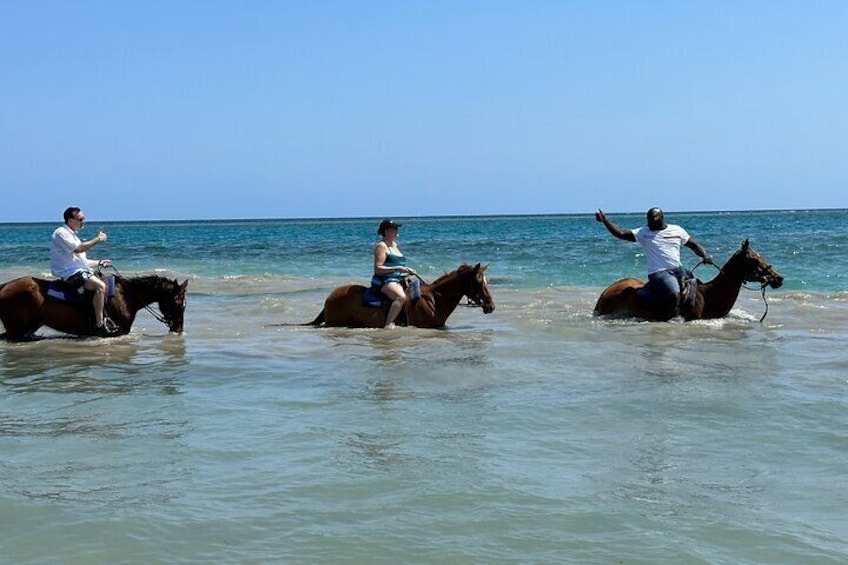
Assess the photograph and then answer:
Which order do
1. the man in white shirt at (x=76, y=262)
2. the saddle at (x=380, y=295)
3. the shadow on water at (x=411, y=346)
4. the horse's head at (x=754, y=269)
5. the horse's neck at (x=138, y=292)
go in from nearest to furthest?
1. the shadow on water at (x=411, y=346)
2. the man in white shirt at (x=76, y=262)
3. the horse's neck at (x=138, y=292)
4. the saddle at (x=380, y=295)
5. the horse's head at (x=754, y=269)

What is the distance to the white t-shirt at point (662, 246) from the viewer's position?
12828 millimetres

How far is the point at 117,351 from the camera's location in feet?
35.1

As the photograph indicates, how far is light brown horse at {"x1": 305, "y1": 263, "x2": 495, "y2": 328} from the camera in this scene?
40.6 ft

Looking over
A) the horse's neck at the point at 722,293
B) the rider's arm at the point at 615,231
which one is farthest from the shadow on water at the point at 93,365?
the horse's neck at the point at 722,293

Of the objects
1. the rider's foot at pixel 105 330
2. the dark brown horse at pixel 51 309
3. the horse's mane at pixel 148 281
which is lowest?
the rider's foot at pixel 105 330

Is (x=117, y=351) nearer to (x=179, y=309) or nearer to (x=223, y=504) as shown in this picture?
(x=179, y=309)

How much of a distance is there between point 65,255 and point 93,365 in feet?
7.72

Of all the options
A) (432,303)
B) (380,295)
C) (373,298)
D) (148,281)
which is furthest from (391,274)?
(148,281)

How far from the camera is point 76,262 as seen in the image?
1155cm

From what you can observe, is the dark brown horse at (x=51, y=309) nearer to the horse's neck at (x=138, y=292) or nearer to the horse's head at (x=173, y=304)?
the horse's neck at (x=138, y=292)

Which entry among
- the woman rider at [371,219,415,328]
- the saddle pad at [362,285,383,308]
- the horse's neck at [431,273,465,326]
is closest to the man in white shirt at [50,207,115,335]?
the saddle pad at [362,285,383,308]

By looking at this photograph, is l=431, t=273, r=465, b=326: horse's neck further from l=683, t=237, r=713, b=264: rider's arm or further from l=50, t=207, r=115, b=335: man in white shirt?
l=50, t=207, r=115, b=335: man in white shirt

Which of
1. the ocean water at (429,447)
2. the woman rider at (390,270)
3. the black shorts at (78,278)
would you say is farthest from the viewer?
the woman rider at (390,270)

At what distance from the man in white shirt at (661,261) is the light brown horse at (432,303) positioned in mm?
1879
